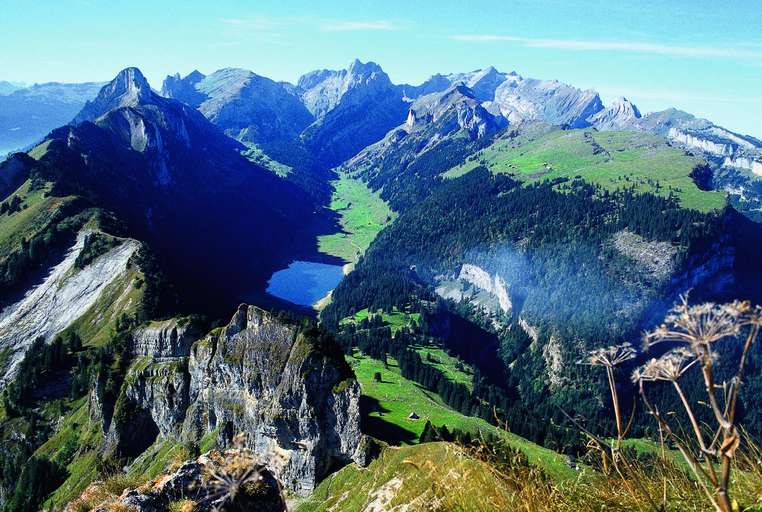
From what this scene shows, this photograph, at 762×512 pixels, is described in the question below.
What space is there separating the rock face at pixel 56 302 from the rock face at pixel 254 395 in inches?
1574

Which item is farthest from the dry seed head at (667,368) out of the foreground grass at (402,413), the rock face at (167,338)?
the rock face at (167,338)

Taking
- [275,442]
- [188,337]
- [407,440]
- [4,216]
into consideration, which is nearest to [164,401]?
[188,337]

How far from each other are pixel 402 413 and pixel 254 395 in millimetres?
35449

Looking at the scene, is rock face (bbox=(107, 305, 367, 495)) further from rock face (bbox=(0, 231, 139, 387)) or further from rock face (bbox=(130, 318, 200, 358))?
rock face (bbox=(0, 231, 139, 387))

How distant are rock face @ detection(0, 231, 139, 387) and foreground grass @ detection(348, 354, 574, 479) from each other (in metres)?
62.1

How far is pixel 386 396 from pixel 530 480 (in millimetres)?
106636

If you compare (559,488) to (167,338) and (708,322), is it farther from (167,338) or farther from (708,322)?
(167,338)

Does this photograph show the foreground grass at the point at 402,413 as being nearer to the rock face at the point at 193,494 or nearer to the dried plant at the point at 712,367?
the rock face at the point at 193,494

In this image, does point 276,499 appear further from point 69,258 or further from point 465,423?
point 69,258

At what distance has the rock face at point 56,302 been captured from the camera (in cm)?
A: 11531

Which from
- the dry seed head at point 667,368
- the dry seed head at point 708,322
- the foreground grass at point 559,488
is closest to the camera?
the dry seed head at point 708,322

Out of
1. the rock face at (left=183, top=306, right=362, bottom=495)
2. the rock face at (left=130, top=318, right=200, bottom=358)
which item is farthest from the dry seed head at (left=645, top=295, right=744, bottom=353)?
the rock face at (left=130, top=318, right=200, bottom=358)

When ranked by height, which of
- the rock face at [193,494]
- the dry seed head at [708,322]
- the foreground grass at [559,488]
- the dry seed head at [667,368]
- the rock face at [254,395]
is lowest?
the rock face at [254,395]

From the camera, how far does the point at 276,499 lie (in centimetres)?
1711
